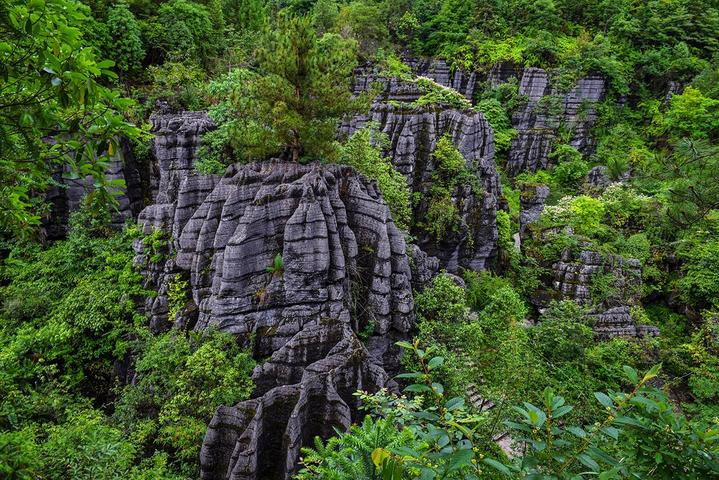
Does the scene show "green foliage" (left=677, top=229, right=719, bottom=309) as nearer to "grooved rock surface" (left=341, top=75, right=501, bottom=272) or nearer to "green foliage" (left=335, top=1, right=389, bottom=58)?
"grooved rock surface" (left=341, top=75, right=501, bottom=272)

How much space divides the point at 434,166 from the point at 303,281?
1339cm

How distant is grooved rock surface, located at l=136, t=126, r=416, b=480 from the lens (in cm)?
767

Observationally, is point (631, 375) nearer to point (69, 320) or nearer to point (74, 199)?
point (69, 320)

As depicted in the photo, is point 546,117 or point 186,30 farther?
point 546,117

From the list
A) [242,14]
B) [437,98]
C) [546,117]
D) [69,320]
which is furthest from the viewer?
[546,117]

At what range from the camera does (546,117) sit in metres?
34.5

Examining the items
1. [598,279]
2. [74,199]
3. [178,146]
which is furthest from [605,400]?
[74,199]

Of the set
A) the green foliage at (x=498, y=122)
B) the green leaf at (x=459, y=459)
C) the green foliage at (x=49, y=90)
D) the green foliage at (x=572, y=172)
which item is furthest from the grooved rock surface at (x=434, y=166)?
the green leaf at (x=459, y=459)

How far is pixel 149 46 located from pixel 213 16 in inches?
265

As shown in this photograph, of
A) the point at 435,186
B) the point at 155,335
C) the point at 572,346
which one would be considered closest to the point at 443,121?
the point at 435,186

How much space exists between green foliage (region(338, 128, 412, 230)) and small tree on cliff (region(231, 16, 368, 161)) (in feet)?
6.79

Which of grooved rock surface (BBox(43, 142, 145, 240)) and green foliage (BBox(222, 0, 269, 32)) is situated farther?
green foliage (BBox(222, 0, 269, 32))

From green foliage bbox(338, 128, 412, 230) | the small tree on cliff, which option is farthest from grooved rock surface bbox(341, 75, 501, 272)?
the small tree on cliff

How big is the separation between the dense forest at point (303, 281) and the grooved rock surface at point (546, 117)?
10275 mm
